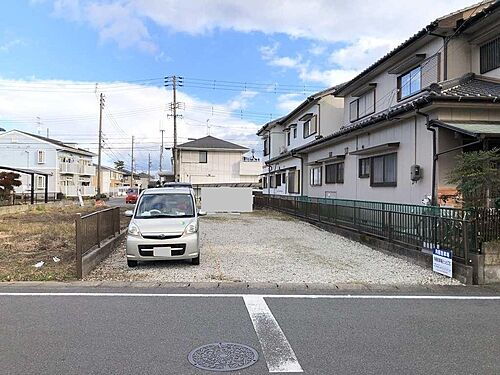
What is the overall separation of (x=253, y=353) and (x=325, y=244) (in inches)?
337

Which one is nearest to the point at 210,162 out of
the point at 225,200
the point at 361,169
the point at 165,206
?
the point at 225,200

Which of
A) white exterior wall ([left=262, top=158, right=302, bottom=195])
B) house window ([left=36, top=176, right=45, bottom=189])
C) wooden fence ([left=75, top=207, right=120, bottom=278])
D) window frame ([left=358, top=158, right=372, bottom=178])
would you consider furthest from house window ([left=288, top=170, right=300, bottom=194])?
house window ([left=36, top=176, right=45, bottom=189])

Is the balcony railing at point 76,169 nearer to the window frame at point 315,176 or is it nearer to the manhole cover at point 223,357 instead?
the window frame at point 315,176

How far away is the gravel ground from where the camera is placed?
803 centimetres

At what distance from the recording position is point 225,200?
2661 cm

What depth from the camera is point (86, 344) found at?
4.48 m

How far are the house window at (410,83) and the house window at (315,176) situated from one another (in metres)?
7.62

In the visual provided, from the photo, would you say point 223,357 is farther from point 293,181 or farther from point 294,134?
point 294,134

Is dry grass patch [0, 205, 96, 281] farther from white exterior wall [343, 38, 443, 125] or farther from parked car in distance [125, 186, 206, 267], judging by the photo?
white exterior wall [343, 38, 443, 125]

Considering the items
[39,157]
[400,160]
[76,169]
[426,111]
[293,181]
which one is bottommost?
[293,181]

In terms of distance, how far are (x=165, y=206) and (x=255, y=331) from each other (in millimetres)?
5565

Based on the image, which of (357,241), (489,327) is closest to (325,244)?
(357,241)

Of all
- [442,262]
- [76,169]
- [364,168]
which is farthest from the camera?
[76,169]

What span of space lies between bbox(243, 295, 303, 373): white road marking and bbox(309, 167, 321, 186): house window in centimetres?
1733
